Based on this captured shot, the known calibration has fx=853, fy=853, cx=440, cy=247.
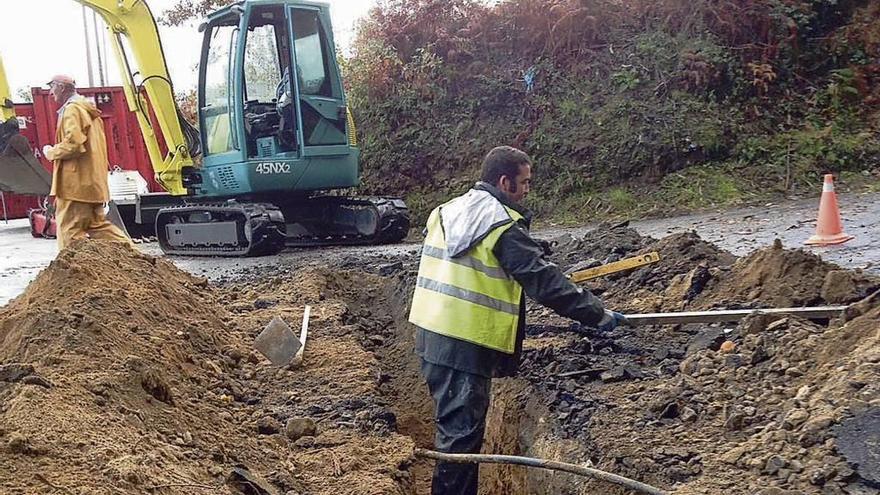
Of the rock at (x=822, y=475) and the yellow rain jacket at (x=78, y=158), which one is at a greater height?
the yellow rain jacket at (x=78, y=158)

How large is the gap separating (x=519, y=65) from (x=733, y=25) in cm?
376

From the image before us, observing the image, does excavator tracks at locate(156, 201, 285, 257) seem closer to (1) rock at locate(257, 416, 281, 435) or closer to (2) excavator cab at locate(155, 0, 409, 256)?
(2) excavator cab at locate(155, 0, 409, 256)

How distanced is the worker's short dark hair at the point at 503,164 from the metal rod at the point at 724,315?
3.54 ft

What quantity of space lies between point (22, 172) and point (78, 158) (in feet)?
22.2

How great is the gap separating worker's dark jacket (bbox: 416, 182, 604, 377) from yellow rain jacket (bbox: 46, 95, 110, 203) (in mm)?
4974

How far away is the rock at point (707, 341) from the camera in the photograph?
4781 millimetres

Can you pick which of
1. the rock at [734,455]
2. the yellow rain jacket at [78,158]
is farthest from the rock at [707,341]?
the yellow rain jacket at [78,158]

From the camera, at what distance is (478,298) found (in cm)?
423

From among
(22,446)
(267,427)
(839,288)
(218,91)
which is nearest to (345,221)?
(218,91)

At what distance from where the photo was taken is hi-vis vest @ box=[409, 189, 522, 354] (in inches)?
163

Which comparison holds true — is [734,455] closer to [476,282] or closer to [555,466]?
[555,466]

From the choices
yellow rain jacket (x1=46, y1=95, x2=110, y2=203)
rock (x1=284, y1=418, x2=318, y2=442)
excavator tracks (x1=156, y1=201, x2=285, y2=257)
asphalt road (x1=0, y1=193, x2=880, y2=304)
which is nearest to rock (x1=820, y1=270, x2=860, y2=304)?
asphalt road (x1=0, y1=193, x2=880, y2=304)

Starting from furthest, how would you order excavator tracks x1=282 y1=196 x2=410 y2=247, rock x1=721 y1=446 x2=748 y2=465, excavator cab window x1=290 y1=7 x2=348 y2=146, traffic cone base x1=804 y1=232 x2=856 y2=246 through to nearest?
excavator tracks x1=282 y1=196 x2=410 y2=247 < excavator cab window x1=290 y1=7 x2=348 y2=146 < traffic cone base x1=804 y1=232 x2=856 y2=246 < rock x1=721 y1=446 x2=748 y2=465

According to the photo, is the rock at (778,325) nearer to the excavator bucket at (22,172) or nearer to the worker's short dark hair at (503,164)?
the worker's short dark hair at (503,164)
